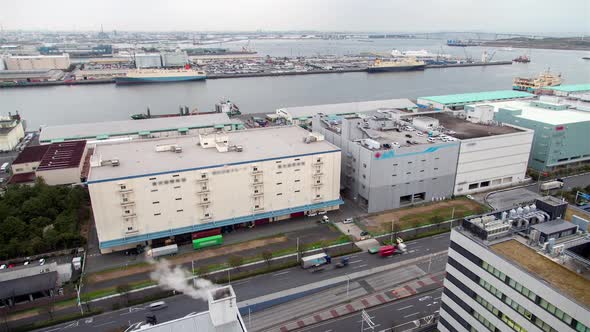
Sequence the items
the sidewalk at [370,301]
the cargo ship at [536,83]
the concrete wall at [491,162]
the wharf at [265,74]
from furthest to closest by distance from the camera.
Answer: the wharf at [265,74]
the cargo ship at [536,83]
the concrete wall at [491,162]
the sidewalk at [370,301]

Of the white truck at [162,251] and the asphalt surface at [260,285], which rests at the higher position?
the white truck at [162,251]

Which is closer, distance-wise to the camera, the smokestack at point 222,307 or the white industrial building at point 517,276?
the white industrial building at point 517,276

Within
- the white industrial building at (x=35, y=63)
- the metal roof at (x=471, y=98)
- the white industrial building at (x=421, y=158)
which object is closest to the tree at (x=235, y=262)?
A: the white industrial building at (x=421, y=158)

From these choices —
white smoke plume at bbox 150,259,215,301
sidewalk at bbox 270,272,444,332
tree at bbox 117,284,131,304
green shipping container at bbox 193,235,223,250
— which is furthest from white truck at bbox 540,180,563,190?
tree at bbox 117,284,131,304

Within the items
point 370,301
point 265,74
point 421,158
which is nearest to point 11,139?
point 421,158

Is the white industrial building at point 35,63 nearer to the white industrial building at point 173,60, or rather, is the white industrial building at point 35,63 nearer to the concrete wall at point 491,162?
the white industrial building at point 173,60

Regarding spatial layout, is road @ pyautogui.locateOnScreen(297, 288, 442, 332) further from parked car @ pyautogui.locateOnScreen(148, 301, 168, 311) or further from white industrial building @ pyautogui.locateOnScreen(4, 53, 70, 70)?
white industrial building @ pyautogui.locateOnScreen(4, 53, 70, 70)

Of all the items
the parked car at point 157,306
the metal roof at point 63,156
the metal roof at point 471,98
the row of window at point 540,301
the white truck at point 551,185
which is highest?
the row of window at point 540,301
